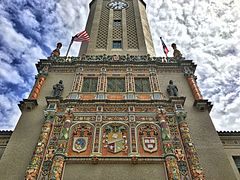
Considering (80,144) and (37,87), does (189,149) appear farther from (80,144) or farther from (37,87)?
(37,87)

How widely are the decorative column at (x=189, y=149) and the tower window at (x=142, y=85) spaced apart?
3265 mm

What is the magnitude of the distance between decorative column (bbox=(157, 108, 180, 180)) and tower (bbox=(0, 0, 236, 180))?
4 cm

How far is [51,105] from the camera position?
15570 mm

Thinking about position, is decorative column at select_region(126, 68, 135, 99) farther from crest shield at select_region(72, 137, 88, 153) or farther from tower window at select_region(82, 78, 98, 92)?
crest shield at select_region(72, 137, 88, 153)

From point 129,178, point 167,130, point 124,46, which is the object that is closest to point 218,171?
point 167,130

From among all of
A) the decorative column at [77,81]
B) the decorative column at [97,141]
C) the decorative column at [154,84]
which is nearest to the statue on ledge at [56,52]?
the decorative column at [77,81]

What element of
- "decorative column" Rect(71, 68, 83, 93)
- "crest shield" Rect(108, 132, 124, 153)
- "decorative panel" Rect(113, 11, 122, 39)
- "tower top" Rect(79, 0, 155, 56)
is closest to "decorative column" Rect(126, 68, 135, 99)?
"decorative column" Rect(71, 68, 83, 93)

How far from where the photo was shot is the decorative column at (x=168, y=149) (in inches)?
470

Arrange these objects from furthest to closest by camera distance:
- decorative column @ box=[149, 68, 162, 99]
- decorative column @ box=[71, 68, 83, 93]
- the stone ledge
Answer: decorative column @ box=[71, 68, 83, 93], decorative column @ box=[149, 68, 162, 99], the stone ledge

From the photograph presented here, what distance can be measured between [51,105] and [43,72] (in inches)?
157

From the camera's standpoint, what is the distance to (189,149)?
1305cm

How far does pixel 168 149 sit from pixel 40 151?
6.24 m

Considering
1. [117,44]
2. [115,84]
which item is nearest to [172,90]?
[115,84]

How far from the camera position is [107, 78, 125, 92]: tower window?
1747 cm
